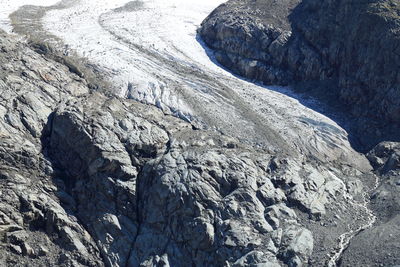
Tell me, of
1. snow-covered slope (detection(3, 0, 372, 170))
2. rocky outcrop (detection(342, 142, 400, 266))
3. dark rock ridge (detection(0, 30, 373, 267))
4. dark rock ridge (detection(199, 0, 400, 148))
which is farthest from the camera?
dark rock ridge (detection(199, 0, 400, 148))

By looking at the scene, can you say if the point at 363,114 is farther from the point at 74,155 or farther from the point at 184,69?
the point at 74,155

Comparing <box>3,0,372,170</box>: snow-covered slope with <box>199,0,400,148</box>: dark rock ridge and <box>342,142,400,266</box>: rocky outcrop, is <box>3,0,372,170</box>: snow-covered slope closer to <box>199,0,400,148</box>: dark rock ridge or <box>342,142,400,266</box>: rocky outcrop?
<box>342,142,400,266</box>: rocky outcrop

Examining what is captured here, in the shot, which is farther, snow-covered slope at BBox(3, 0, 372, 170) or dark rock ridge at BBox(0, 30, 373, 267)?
snow-covered slope at BBox(3, 0, 372, 170)

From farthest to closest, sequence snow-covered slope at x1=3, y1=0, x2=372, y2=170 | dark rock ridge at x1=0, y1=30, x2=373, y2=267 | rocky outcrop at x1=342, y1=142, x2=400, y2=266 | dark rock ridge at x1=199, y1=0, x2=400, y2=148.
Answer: dark rock ridge at x1=199, y1=0, x2=400, y2=148 < snow-covered slope at x1=3, y1=0, x2=372, y2=170 < dark rock ridge at x1=0, y1=30, x2=373, y2=267 < rocky outcrop at x1=342, y1=142, x2=400, y2=266

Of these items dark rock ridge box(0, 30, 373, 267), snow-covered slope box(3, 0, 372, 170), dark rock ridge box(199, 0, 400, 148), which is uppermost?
dark rock ridge box(199, 0, 400, 148)

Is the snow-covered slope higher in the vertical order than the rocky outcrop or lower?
higher

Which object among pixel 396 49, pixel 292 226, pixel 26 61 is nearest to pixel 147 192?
pixel 292 226

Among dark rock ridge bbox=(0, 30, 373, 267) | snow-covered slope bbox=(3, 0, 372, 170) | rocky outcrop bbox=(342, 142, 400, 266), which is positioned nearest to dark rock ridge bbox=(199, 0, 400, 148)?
snow-covered slope bbox=(3, 0, 372, 170)

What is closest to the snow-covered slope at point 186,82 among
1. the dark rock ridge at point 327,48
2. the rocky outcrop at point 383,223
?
the rocky outcrop at point 383,223
